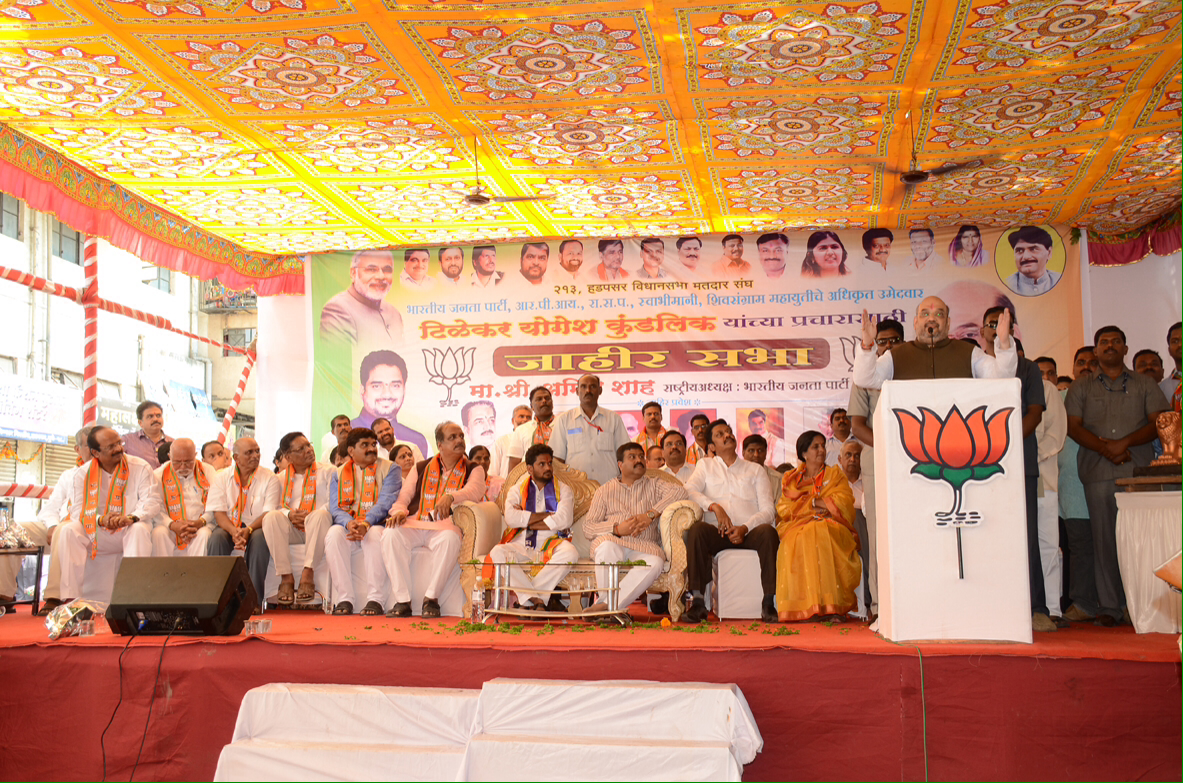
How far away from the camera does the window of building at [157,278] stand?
1808 cm

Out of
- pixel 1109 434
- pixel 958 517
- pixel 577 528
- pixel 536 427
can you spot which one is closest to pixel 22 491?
pixel 536 427

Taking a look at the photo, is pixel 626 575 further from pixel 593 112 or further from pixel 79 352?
pixel 79 352

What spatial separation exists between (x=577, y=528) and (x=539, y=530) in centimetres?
32

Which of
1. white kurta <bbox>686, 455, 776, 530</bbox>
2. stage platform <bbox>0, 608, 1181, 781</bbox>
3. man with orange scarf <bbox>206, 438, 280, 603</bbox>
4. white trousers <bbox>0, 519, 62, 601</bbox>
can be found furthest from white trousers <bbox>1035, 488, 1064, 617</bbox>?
white trousers <bbox>0, 519, 62, 601</bbox>

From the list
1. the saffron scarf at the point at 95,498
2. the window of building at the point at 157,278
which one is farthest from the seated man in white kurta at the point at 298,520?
the window of building at the point at 157,278

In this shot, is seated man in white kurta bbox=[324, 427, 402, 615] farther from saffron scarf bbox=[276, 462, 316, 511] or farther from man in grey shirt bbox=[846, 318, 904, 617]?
man in grey shirt bbox=[846, 318, 904, 617]

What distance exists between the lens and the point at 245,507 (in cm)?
625

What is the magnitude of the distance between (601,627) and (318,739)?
161 cm

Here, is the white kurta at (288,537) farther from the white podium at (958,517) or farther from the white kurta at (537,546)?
the white podium at (958,517)

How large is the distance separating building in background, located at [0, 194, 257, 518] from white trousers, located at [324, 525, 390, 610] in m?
5.47

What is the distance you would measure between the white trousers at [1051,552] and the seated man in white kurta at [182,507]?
480 cm

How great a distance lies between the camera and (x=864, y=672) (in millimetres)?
3625

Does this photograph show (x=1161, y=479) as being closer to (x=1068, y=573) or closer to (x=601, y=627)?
(x=1068, y=573)

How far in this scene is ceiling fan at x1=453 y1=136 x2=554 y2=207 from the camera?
751 centimetres
